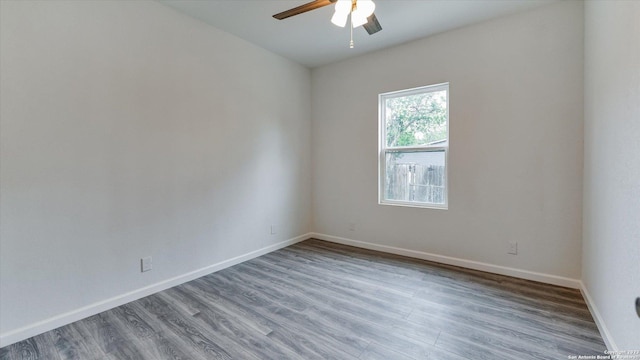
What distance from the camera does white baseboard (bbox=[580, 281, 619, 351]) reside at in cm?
163

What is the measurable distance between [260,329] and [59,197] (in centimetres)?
176

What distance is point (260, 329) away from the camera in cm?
193

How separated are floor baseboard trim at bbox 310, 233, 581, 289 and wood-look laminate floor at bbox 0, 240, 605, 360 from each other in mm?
91

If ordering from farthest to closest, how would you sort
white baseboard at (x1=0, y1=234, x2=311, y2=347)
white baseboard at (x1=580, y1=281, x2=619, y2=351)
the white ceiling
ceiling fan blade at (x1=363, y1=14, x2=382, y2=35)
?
the white ceiling → ceiling fan blade at (x1=363, y1=14, x2=382, y2=35) → white baseboard at (x1=0, y1=234, x2=311, y2=347) → white baseboard at (x1=580, y1=281, x2=619, y2=351)

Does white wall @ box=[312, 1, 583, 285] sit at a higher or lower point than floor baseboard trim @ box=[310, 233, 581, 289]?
higher

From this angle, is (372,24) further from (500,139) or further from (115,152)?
(115,152)

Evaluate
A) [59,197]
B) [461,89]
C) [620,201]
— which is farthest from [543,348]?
[59,197]

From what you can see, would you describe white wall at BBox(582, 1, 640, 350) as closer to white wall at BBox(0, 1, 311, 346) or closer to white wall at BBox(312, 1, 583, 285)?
white wall at BBox(312, 1, 583, 285)

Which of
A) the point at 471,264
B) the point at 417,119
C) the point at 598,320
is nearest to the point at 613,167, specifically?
the point at 598,320

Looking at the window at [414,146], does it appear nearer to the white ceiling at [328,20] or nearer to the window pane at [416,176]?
the window pane at [416,176]

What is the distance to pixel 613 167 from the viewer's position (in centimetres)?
168

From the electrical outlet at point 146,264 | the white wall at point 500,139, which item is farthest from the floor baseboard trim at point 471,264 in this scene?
the electrical outlet at point 146,264

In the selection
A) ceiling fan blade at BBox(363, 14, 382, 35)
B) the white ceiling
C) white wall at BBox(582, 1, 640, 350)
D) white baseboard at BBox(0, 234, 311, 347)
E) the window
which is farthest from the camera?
the window

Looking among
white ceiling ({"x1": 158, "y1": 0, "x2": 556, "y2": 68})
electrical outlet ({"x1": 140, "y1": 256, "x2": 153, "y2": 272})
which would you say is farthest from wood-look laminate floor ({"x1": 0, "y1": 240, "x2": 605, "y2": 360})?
white ceiling ({"x1": 158, "y1": 0, "x2": 556, "y2": 68})
